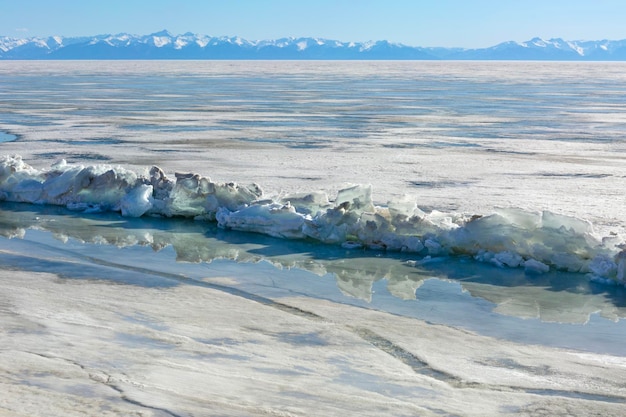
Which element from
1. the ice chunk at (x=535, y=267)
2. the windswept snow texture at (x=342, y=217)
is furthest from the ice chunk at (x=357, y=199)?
the ice chunk at (x=535, y=267)

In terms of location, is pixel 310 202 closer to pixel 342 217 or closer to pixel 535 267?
pixel 342 217

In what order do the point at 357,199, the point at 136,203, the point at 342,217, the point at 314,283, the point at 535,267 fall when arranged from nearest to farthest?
the point at 314,283 < the point at 535,267 < the point at 342,217 < the point at 357,199 < the point at 136,203

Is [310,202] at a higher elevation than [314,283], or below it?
higher

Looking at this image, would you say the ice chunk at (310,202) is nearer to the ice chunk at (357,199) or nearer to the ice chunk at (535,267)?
the ice chunk at (357,199)

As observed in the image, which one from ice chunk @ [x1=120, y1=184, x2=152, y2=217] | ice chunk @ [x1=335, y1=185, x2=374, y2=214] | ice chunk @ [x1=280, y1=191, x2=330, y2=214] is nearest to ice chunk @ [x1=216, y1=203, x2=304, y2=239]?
ice chunk @ [x1=280, y1=191, x2=330, y2=214]

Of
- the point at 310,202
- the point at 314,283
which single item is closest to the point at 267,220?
the point at 310,202

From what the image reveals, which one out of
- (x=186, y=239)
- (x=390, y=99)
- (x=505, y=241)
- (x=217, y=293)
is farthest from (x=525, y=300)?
(x=390, y=99)

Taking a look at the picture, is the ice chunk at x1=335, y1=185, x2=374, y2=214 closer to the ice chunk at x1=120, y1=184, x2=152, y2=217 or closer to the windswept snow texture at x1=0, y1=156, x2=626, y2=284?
the windswept snow texture at x1=0, y1=156, x2=626, y2=284
